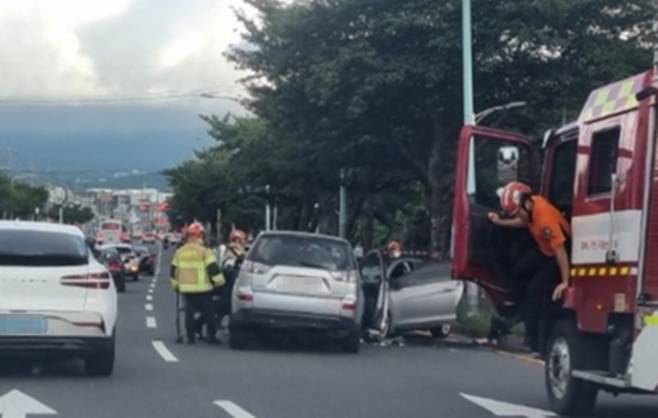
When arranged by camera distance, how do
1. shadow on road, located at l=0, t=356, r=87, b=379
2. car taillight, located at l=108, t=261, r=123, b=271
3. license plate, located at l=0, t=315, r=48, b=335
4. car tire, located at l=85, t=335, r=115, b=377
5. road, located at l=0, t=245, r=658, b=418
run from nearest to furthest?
road, located at l=0, t=245, r=658, b=418, license plate, located at l=0, t=315, r=48, b=335, car tire, located at l=85, t=335, r=115, b=377, shadow on road, located at l=0, t=356, r=87, b=379, car taillight, located at l=108, t=261, r=123, b=271

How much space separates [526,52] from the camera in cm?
3716

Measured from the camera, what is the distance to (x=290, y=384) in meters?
17.4

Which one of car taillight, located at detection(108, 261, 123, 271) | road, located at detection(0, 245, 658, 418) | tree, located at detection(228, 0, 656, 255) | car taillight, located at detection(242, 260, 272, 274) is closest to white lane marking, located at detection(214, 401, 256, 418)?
road, located at detection(0, 245, 658, 418)

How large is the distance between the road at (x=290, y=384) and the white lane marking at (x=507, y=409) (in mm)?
19

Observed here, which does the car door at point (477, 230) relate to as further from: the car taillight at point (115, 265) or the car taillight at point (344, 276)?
the car taillight at point (115, 265)

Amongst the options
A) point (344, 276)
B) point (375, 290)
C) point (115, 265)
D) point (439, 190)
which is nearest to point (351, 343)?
point (344, 276)

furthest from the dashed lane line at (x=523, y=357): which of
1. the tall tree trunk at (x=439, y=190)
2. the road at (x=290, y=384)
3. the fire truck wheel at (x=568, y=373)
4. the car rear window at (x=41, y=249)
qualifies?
the tall tree trunk at (x=439, y=190)

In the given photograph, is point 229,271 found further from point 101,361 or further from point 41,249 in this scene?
point 41,249

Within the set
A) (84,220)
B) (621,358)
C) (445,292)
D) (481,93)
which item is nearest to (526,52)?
(481,93)

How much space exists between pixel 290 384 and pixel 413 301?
25.0ft

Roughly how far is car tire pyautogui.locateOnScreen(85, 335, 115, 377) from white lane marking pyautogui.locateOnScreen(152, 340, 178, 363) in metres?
2.42

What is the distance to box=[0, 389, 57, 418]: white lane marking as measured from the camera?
14289mm

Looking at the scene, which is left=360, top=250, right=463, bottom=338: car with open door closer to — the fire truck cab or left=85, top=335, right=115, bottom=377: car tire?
left=85, top=335, right=115, bottom=377: car tire

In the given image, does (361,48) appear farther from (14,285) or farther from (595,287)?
(595,287)
